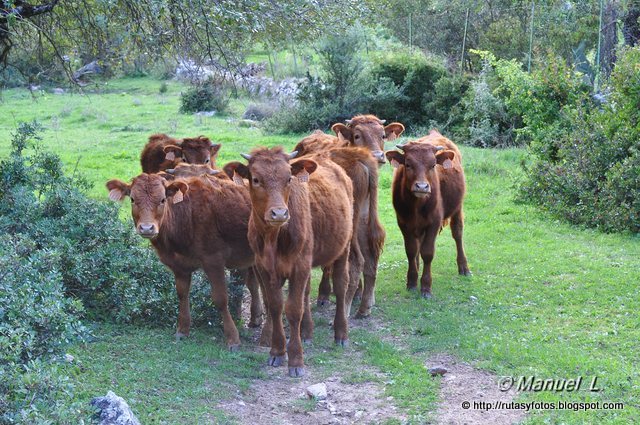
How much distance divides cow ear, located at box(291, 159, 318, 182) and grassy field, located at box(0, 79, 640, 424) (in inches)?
76.2

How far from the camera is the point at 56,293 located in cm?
661

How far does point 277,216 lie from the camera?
7.46 metres

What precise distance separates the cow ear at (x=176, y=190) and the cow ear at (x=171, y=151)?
244 cm

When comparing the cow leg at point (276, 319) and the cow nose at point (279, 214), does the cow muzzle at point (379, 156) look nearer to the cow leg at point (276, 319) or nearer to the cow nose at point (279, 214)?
the cow leg at point (276, 319)

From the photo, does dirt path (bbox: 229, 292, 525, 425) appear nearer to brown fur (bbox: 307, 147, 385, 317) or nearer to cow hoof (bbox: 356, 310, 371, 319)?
cow hoof (bbox: 356, 310, 371, 319)

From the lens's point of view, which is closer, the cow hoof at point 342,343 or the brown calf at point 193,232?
the brown calf at point 193,232

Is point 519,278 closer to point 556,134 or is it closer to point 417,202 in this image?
point 417,202

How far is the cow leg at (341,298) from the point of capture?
8922 mm

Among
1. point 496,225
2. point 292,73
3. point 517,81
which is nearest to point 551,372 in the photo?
point 496,225

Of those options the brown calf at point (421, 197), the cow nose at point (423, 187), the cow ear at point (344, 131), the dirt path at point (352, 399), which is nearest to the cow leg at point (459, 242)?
the brown calf at point (421, 197)

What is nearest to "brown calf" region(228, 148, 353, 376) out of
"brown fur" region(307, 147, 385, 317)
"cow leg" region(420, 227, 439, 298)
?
"brown fur" region(307, 147, 385, 317)

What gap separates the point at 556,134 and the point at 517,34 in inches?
456

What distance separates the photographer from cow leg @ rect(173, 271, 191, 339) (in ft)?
29.0

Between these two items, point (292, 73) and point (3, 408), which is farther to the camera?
point (292, 73)
